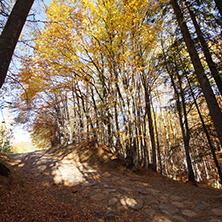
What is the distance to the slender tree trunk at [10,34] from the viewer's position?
222 cm

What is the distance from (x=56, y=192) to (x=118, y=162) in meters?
4.32

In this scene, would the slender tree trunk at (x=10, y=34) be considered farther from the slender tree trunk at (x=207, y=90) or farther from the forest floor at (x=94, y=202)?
the slender tree trunk at (x=207, y=90)

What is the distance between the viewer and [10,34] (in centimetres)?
240

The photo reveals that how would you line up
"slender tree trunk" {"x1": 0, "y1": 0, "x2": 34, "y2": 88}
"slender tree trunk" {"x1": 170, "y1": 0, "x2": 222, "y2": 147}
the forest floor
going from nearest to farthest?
1. "slender tree trunk" {"x1": 0, "y1": 0, "x2": 34, "y2": 88}
2. the forest floor
3. "slender tree trunk" {"x1": 170, "y1": 0, "x2": 222, "y2": 147}

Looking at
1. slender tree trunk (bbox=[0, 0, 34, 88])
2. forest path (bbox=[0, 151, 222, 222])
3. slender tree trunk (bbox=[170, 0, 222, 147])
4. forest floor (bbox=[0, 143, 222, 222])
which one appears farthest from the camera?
slender tree trunk (bbox=[170, 0, 222, 147])

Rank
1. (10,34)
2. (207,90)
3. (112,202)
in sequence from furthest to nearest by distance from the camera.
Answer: (207,90), (112,202), (10,34)

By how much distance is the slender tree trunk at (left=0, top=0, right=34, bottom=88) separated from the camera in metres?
2.22

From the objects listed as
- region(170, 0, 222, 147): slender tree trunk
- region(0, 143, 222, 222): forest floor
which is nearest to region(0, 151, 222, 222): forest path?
region(0, 143, 222, 222): forest floor

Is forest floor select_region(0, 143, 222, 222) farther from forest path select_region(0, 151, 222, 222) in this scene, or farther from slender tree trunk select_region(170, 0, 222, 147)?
slender tree trunk select_region(170, 0, 222, 147)

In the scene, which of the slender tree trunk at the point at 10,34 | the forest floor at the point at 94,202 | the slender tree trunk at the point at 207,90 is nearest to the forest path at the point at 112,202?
the forest floor at the point at 94,202

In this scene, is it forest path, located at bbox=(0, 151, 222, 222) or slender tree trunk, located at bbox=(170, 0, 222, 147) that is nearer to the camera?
forest path, located at bbox=(0, 151, 222, 222)

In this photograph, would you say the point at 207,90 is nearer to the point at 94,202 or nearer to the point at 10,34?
the point at 94,202

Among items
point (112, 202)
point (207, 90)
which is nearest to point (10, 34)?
point (112, 202)

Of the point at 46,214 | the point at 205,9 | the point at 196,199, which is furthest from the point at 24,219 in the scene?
the point at 205,9
